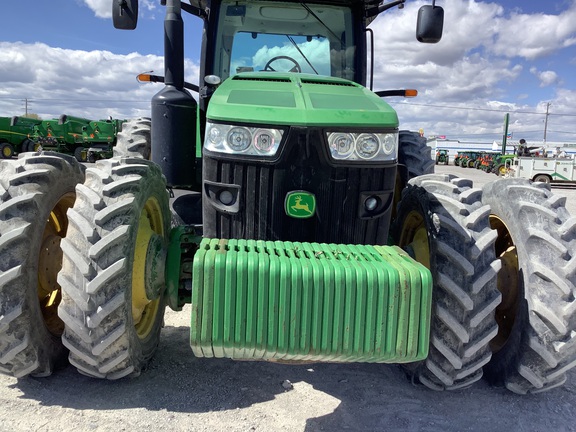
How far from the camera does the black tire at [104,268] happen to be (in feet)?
8.24

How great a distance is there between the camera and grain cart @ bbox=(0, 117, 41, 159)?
26.9 metres

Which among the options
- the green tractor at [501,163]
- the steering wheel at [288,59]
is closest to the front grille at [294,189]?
the steering wheel at [288,59]

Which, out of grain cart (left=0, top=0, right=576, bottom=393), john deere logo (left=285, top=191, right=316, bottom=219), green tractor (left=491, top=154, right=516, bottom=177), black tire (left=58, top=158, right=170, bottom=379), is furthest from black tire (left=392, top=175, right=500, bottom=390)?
green tractor (left=491, top=154, right=516, bottom=177)

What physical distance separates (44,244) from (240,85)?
5.10 ft

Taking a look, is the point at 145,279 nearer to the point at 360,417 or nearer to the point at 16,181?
the point at 16,181

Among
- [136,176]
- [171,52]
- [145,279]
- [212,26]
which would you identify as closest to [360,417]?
[145,279]

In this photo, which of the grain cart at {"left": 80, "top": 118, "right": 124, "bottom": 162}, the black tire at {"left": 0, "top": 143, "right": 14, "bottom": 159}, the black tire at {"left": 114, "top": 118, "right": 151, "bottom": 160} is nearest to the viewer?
the black tire at {"left": 114, "top": 118, "right": 151, "bottom": 160}

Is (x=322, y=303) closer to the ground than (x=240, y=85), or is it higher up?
closer to the ground

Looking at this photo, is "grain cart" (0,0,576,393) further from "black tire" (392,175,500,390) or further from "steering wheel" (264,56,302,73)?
"steering wheel" (264,56,302,73)

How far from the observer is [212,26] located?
4.15m

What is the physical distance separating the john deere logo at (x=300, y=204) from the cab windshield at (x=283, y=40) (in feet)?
5.50

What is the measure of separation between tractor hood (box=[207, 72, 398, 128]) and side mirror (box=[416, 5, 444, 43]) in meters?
0.95

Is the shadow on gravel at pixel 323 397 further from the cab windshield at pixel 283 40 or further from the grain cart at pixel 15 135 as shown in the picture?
the grain cart at pixel 15 135

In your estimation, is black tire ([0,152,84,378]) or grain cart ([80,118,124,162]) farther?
grain cart ([80,118,124,162])
